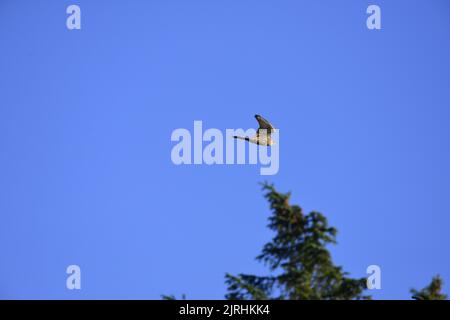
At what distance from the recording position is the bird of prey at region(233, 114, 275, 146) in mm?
40556

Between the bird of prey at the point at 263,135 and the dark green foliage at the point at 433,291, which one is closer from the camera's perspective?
the dark green foliage at the point at 433,291

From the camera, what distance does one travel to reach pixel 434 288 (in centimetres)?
3341

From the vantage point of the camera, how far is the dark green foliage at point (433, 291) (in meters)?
33.2

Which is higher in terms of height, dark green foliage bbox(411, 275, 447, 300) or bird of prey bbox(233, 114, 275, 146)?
bird of prey bbox(233, 114, 275, 146)

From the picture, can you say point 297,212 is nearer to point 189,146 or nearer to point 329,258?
point 329,258

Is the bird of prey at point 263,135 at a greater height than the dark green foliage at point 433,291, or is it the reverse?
the bird of prey at point 263,135

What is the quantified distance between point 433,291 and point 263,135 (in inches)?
431

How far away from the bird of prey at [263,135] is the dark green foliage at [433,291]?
30.4 feet

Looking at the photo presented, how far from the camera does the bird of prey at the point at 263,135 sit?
133 ft

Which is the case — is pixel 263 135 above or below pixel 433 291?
above

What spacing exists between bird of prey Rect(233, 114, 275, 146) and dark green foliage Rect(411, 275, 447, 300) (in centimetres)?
927

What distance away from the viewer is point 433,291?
3341 centimetres

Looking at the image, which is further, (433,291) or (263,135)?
(263,135)
